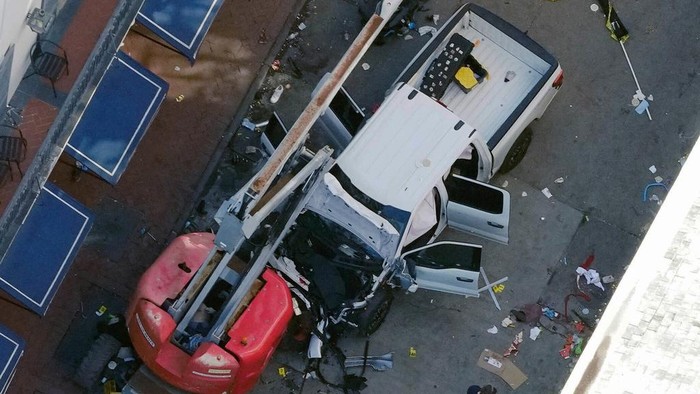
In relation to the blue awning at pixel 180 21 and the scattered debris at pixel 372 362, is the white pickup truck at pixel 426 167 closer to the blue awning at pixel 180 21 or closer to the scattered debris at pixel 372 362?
the scattered debris at pixel 372 362

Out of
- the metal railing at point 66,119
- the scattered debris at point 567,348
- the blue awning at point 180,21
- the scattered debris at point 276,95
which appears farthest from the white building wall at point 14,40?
the scattered debris at point 567,348

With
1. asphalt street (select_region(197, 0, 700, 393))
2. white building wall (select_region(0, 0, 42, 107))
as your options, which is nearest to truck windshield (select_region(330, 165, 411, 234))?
asphalt street (select_region(197, 0, 700, 393))

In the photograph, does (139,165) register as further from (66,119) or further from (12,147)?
(12,147)

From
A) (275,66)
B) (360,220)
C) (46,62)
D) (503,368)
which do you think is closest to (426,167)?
(360,220)

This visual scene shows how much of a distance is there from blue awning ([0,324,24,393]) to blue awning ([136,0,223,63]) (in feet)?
15.7

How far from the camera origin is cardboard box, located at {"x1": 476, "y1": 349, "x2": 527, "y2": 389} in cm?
1772

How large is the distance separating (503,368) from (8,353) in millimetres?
7014

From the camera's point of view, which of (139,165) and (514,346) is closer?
(514,346)

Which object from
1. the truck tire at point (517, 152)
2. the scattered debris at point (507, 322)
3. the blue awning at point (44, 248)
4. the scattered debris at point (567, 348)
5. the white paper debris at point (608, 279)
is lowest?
the blue awning at point (44, 248)

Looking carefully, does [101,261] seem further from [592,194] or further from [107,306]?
[592,194]

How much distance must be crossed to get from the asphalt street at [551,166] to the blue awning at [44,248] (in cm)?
236

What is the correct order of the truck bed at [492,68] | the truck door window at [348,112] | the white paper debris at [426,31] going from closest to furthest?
the truck door window at [348,112] < the truck bed at [492,68] < the white paper debris at [426,31]

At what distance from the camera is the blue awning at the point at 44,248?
54.4 feet

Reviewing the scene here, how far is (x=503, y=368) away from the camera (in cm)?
1778
